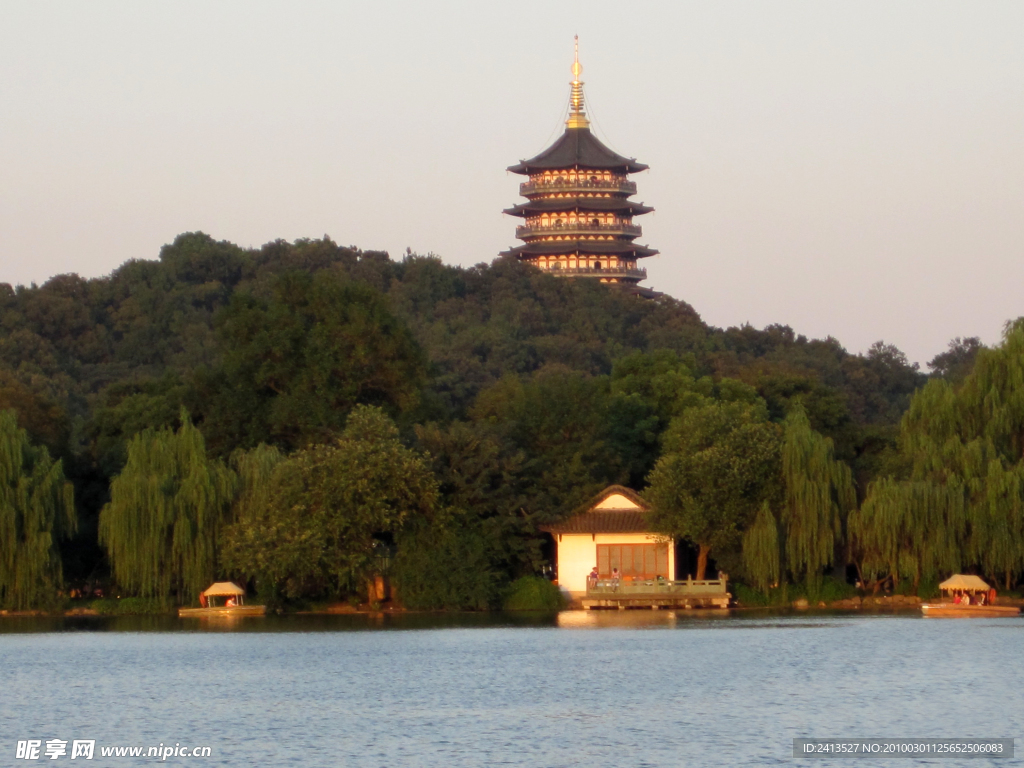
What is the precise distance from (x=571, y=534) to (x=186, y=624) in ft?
27.2

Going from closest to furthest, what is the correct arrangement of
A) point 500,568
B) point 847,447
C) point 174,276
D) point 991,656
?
1. point 991,656
2. point 500,568
3. point 847,447
4. point 174,276

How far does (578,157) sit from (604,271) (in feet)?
18.2

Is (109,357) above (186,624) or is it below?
above

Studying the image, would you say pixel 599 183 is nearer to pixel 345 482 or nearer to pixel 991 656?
pixel 345 482

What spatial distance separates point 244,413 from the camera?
3366 cm

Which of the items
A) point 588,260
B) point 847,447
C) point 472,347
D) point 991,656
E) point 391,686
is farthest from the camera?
point 588,260

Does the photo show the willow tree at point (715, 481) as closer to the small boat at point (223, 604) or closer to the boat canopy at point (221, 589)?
the small boat at point (223, 604)

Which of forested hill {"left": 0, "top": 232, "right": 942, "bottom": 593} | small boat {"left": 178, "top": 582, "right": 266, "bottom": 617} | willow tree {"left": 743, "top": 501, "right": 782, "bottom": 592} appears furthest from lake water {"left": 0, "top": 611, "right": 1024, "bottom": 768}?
forested hill {"left": 0, "top": 232, "right": 942, "bottom": 593}

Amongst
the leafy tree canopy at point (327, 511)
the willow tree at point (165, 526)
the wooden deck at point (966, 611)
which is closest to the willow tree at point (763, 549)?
the wooden deck at point (966, 611)

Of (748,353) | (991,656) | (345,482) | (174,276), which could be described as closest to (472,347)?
(748,353)

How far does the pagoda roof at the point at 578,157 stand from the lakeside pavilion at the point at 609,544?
40.6 metres

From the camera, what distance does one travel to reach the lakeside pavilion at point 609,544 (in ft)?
108

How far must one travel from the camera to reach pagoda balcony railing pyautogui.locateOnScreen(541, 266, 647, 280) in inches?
2945

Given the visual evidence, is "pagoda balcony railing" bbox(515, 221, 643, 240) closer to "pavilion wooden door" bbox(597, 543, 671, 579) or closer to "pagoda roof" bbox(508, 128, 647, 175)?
"pagoda roof" bbox(508, 128, 647, 175)
